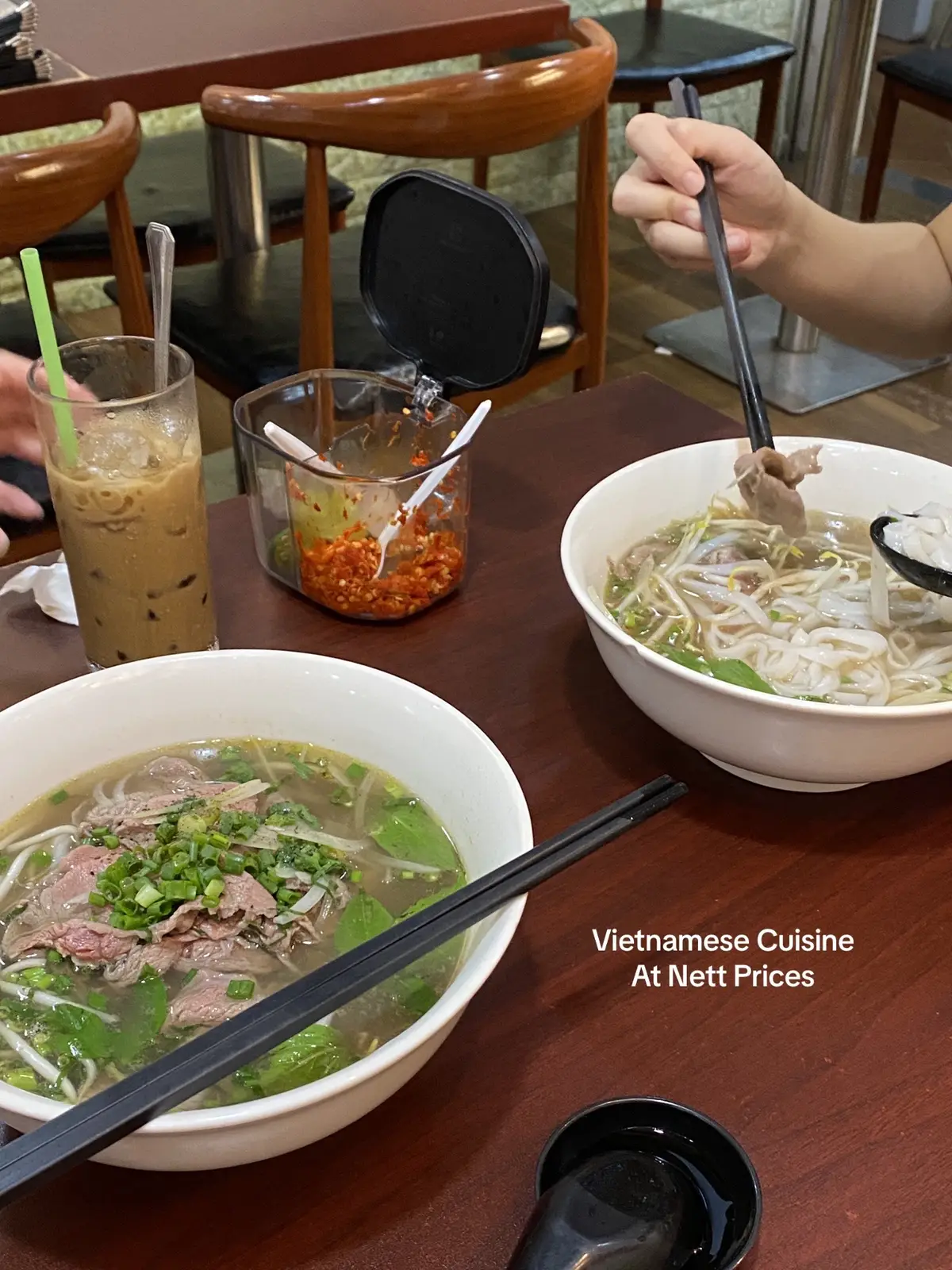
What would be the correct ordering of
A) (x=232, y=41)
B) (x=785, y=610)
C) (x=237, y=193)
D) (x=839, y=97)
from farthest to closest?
(x=839, y=97) → (x=237, y=193) → (x=232, y=41) → (x=785, y=610)

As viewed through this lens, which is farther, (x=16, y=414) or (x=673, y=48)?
(x=673, y=48)

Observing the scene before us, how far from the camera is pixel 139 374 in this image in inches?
41.6

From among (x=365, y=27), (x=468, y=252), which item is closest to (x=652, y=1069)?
(x=468, y=252)

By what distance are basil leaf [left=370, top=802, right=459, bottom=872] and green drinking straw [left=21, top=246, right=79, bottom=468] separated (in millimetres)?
404

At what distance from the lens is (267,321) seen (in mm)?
2293

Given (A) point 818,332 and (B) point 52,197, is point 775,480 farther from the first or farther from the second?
(A) point 818,332

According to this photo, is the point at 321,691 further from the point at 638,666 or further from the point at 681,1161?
the point at 681,1161

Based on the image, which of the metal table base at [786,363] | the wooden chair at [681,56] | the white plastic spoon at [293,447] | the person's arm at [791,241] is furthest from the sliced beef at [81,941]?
the wooden chair at [681,56]

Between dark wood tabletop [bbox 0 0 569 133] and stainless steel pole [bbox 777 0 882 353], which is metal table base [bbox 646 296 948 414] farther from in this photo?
dark wood tabletop [bbox 0 0 569 133]

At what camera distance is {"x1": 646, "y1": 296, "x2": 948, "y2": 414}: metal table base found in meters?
3.38

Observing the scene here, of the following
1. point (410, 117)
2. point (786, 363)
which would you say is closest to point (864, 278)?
point (410, 117)

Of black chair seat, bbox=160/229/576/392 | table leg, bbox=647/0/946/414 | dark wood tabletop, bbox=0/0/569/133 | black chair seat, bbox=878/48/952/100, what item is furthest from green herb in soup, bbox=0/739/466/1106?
black chair seat, bbox=878/48/952/100

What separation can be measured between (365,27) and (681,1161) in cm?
229

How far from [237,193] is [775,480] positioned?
5.77 ft
